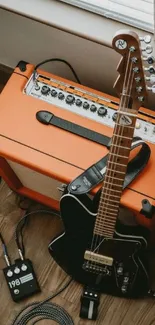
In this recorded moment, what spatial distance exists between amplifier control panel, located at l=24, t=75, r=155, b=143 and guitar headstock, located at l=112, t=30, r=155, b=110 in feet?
0.90

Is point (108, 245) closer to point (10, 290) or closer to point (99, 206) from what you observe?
point (99, 206)

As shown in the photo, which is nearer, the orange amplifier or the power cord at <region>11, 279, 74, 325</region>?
the orange amplifier

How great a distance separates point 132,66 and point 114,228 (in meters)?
0.46

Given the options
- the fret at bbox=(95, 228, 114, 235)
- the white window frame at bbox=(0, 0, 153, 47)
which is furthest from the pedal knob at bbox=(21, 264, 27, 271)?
the white window frame at bbox=(0, 0, 153, 47)

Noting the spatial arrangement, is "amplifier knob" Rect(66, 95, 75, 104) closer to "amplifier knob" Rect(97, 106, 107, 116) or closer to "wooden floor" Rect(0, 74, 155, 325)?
"amplifier knob" Rect(97, 106, 107, 116)

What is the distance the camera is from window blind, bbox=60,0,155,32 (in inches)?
47.7

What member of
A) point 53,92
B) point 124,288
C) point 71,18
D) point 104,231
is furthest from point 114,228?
point 71,18

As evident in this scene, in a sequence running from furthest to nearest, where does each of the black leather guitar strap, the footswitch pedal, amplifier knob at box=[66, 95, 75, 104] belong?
the footswitch pedal
amplifier knob at box=[66, 95, 75, 104]
the black leather guitar strap

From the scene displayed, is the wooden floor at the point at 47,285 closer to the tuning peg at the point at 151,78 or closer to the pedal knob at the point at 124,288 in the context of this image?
the pedal knob at the point at 124,288

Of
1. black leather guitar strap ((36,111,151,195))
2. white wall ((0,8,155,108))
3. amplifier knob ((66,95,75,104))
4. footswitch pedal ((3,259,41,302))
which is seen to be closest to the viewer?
black leather guitar strap ((36,111,151,195))

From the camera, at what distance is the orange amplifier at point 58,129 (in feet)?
4.00


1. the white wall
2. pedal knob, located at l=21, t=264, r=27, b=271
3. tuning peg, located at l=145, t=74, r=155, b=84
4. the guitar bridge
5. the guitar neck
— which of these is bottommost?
pedal knob, located at l=21, t=264, r=27, b=271

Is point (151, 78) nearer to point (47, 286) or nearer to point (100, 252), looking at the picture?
point (100, 252)

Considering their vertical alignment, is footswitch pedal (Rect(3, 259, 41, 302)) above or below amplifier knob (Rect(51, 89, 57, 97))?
below
